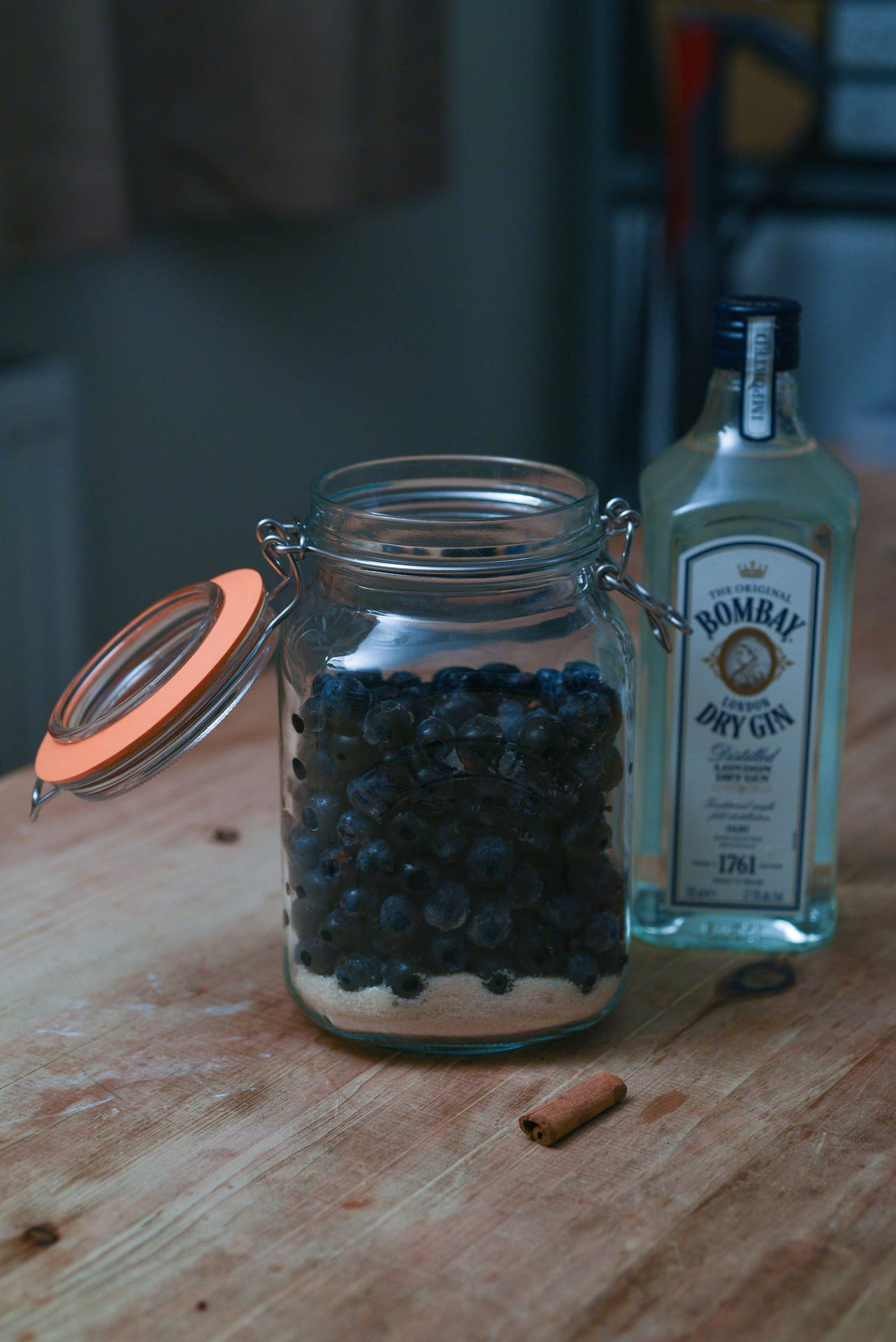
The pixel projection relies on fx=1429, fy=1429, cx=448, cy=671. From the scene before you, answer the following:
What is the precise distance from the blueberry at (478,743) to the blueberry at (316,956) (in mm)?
105

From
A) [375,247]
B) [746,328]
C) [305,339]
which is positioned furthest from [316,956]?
[375,247]

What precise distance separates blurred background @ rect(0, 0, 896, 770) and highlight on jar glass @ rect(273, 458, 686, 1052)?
1027 millimetres

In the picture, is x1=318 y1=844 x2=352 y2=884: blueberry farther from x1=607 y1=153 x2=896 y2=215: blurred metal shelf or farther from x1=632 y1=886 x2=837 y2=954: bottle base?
x1=607 y1=153 x2=896 y2=215: blurred metal shelf

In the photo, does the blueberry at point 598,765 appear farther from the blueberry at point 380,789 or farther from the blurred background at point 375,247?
the blurred background at point 375,247

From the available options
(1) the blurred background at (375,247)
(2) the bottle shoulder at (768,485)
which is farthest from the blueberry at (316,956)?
(1) the blurred background at (375,247)

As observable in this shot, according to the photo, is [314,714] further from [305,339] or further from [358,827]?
[305,339]

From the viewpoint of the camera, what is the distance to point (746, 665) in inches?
26.5

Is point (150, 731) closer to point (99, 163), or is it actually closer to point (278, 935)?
point (278, 935)

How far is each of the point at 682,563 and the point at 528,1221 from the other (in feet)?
1.01

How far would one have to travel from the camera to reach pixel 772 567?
66cm

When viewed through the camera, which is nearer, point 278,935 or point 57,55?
point 278,935

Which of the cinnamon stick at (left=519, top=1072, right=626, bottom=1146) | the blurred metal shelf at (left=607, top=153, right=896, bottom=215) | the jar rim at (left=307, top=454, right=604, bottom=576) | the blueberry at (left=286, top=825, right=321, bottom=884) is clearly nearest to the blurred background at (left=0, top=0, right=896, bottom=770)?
the blurred metal shelf at (left=607, top=153, right=896, bottom=215)

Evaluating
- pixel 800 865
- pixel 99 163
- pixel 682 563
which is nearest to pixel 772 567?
pixel 682 563

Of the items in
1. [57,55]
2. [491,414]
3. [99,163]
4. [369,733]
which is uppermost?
[57,55]
